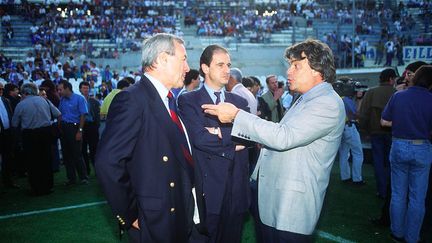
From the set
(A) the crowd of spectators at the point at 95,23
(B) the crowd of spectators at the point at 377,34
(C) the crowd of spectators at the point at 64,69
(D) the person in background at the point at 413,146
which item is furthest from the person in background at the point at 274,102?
(A) the crowd of spectators at the point at 95,23

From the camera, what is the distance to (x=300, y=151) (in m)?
2.65

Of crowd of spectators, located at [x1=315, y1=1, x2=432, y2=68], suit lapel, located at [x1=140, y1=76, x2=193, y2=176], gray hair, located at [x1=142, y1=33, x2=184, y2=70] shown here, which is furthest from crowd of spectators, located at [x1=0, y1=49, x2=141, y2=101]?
suit lapel, located at [x1=140, y1=76, x2=193, y2=176]

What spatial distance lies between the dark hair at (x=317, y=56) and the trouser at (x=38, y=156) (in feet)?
18.6

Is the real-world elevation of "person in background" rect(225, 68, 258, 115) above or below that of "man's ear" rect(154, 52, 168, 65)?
below

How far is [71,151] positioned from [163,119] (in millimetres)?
6007

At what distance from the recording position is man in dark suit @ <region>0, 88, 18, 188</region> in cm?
789

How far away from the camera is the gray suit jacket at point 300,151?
99.8 inches

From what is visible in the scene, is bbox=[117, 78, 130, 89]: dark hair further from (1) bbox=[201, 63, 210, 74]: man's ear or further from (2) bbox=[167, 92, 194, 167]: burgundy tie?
(2) bbox=[167, 92, 194, 167]: burgundy tie

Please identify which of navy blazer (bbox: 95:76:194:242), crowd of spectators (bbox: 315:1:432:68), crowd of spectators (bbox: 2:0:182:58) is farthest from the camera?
crowd of spectators (bbox: 2:0:182:58)

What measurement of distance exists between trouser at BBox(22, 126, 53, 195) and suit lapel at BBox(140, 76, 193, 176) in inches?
205

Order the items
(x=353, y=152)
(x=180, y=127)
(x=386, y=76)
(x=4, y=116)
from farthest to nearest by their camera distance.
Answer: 1. (x=4, y=116)
2. (x=353, y=152)
3. (x=386, y=76)
4. (x=180, y=127)

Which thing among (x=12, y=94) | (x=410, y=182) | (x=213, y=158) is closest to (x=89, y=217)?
(x=213, y=158)

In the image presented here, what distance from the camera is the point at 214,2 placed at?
37.8 m

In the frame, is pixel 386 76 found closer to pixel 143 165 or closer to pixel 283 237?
pixel 283 237
